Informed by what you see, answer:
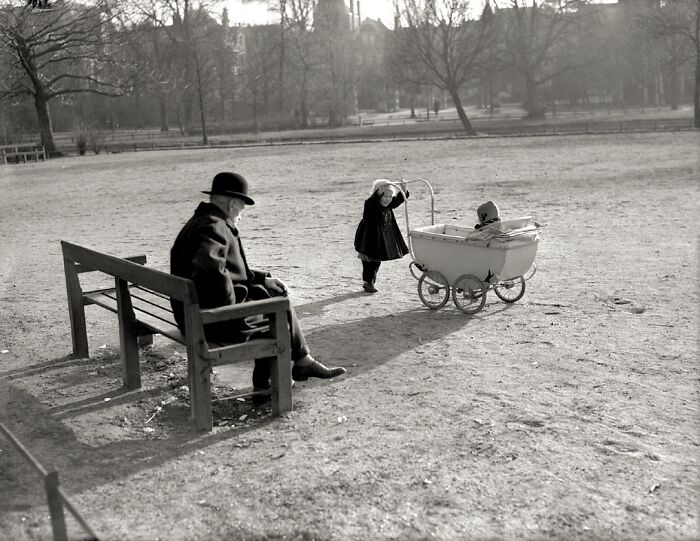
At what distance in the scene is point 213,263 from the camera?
205 inches

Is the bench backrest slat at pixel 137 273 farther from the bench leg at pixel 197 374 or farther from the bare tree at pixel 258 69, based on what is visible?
the bare tree at pixel 258 69

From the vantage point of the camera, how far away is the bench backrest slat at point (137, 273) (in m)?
5.06

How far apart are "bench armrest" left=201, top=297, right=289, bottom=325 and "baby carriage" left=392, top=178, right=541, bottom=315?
286 centimetres

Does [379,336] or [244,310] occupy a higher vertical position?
[244,310]

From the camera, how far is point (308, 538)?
3.84 meters

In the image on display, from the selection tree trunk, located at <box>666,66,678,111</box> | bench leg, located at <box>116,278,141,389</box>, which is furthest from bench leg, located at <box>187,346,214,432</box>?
tree trunk, located at <box>666,66,678,111</box>

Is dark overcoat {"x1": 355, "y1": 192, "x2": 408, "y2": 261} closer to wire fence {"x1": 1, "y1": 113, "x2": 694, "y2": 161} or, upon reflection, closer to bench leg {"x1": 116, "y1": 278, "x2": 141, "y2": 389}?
bench leg {"x1": 116, "y1": 278, "x2": 141, "y2": 389}

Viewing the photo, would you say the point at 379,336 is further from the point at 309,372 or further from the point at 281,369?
the point at 281,369

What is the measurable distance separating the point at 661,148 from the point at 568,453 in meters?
25.9

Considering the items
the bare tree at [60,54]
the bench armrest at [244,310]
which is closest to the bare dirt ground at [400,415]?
the bench armrest at [244,310]

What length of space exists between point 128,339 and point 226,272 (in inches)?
48.0

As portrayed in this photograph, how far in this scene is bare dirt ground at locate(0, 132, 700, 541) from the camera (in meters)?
4.07

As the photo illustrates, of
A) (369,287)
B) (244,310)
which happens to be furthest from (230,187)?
(369,287)

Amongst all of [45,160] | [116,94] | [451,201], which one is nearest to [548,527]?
[451,201]
